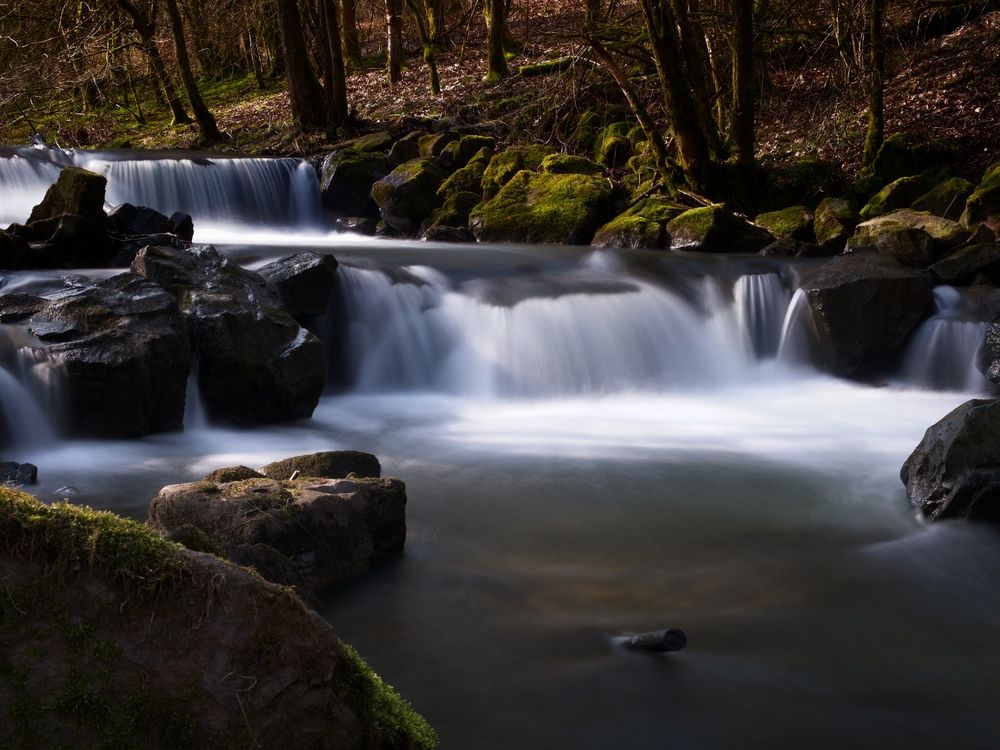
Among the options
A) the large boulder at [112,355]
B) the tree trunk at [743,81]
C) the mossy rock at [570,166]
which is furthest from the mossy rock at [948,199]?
the large boulder at [112,355]

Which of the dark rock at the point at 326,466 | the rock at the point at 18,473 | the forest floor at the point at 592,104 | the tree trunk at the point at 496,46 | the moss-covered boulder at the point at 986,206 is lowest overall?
the rock at the point at 18,473

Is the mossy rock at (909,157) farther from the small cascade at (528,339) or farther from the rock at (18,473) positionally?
the rock at (18,473)

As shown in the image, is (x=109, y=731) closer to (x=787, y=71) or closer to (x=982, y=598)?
(x=982, y=598)

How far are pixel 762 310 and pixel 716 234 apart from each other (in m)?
2.17

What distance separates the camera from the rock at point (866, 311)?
400 inches

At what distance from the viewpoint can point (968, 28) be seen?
53.9 ft

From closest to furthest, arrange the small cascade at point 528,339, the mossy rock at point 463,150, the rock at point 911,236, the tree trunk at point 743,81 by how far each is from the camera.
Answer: the small cascade at point 528,339 < the rock at point 911,236 < the tree trunk at point 743,81 < the mossy rock at point 463,150

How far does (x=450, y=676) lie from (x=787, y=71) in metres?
16.4

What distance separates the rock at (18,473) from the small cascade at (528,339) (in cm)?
374

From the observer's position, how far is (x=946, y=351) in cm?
1009

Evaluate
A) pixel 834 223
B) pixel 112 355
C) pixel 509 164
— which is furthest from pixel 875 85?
pixel 112 355

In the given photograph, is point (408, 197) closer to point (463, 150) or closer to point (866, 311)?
point (463, 150)

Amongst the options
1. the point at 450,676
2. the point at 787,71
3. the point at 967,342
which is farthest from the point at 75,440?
the point at 787,71

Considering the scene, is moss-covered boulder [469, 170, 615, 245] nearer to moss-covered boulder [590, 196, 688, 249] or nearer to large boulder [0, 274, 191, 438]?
moss-covered boulder [590, 196, 688, 249]
